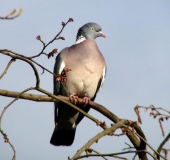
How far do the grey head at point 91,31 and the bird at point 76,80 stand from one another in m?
0.03

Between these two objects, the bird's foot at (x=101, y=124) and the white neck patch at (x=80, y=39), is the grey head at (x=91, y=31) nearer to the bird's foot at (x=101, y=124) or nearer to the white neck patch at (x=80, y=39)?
the white neck patch at (x=80, y=39)

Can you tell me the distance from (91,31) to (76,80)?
3.63 feet

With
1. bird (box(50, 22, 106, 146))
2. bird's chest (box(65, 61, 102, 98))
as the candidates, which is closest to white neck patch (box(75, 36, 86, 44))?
bird (box(50, 22, 106, 146))

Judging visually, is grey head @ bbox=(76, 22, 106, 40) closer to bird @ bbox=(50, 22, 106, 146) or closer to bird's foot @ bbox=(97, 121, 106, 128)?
bird @ bbox=(50, 22, 106, 146)

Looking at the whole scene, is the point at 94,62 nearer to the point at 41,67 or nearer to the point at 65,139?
the point at 65,139

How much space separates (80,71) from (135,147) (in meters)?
1.88

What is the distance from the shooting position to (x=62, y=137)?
6.03m

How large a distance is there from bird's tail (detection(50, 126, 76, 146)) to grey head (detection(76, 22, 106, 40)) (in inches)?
51.3

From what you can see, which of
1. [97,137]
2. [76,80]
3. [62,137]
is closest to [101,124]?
[97,137]

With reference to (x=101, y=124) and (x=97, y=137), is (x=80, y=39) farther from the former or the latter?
(x=97, y=137)

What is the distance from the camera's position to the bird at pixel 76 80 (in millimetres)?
5555

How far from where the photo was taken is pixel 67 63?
561 centimetres

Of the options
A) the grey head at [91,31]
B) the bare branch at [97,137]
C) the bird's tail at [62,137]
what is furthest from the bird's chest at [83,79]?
the bare branch at [97,137]

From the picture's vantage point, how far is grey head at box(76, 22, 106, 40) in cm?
637
